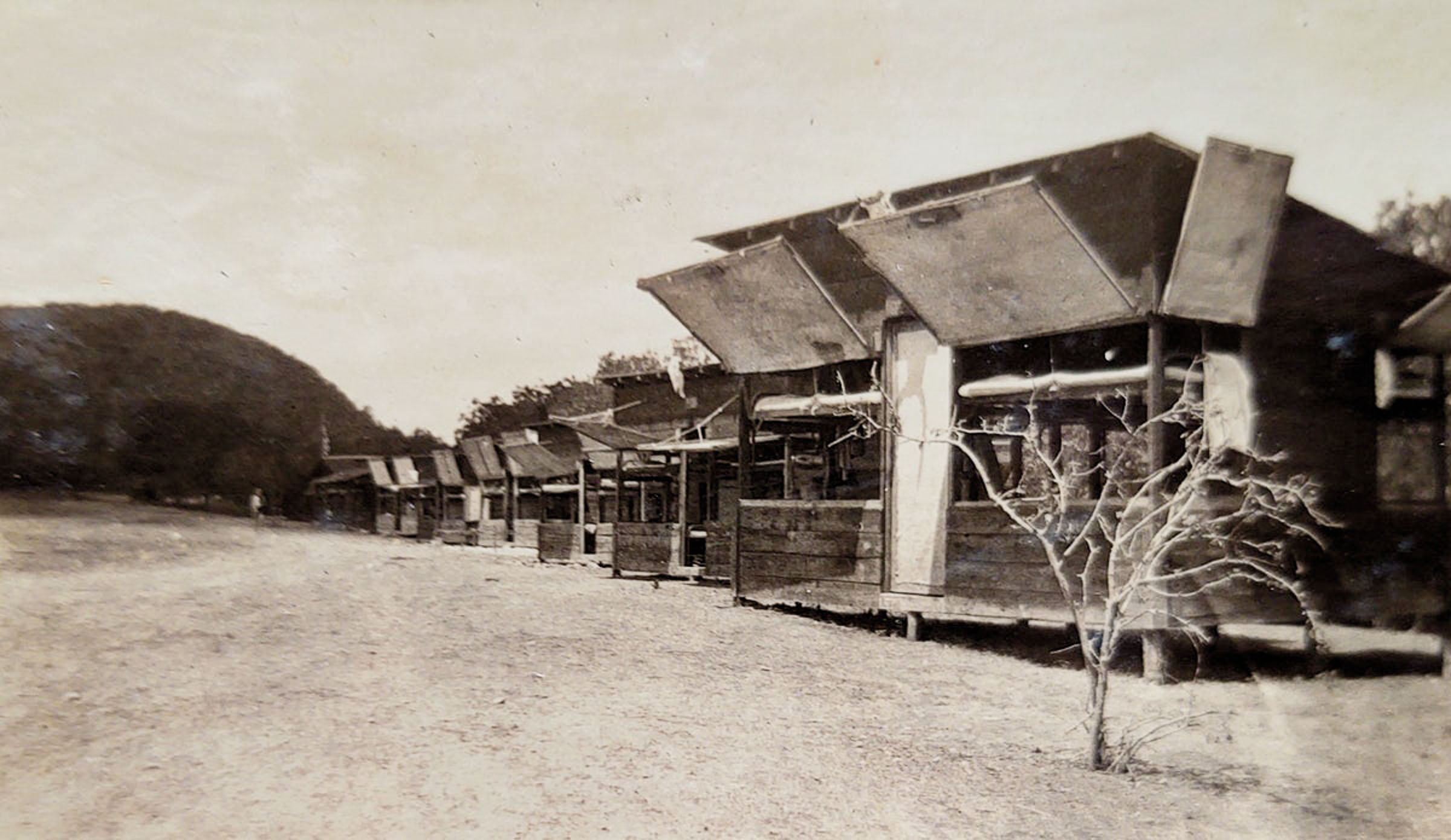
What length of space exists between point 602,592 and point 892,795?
6782 millimetres

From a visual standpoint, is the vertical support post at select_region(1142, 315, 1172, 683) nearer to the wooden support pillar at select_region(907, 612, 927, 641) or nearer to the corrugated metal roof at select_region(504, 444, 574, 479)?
the wooden support pillar at select_region(907, 612, 927, 641)

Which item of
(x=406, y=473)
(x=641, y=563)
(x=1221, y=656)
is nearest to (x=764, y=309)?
(x=1221, y=656)

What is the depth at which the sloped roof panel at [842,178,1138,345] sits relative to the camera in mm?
5793

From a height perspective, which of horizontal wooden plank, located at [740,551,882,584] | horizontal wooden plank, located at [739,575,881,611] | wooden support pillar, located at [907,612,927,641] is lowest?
Result: wooden support pillar, located at [907,612,927,641]

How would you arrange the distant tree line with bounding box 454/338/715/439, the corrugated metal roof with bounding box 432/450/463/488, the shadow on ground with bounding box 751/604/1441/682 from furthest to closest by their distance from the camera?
the corrugated metal roof with bounding box 432/450/463/488
the distant tree line with bounding box 454/338/715/439
the shadow on ground with bounding box 751/604/1441/682

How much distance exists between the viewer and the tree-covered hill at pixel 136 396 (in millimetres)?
4152

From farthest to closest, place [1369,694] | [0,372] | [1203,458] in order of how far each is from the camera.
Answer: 1. [1203,458]
2. [1369,694]
3. [0,372]

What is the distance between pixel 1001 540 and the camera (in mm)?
7012

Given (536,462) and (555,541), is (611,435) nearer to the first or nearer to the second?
(555,541)

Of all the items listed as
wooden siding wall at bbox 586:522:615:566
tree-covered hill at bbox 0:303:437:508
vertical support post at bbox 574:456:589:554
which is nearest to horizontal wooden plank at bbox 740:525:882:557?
tree-covered hill at bbox 0:303:437:508

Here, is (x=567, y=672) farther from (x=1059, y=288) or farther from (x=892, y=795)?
(x=1059, y=288)

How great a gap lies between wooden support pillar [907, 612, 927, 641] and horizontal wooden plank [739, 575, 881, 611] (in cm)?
41

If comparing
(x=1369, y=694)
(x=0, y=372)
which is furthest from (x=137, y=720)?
(x=1369, y=694)

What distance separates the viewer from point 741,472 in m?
9.90
